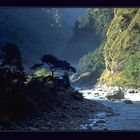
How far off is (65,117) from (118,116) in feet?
1.97

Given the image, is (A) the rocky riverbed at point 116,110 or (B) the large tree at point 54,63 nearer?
(A) the rocky riverbed at point 116,110

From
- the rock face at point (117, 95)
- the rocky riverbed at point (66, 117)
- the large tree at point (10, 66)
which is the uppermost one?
the large tree at point (10, 66)

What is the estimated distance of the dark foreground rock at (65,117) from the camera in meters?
6.59

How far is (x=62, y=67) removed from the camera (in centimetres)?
670

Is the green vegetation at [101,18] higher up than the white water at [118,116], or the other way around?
the green vegetation at [101,18]

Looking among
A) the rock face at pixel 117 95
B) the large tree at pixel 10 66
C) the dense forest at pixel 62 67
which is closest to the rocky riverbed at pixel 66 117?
the dense forest at pixel 62 67

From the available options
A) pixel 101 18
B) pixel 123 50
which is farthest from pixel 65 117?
pixel 101 18

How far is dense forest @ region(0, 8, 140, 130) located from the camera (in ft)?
21.7

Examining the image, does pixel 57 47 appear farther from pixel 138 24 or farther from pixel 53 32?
pixel 138 24

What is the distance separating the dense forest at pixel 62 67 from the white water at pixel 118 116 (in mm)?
23

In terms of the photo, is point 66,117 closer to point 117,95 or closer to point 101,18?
point 117,95

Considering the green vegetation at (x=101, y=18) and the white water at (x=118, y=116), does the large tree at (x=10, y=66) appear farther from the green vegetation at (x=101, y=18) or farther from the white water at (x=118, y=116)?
the green vegetation at (x=101, y=18)
